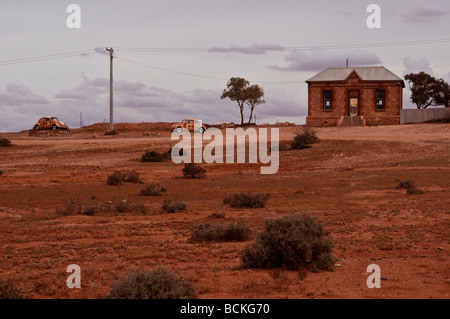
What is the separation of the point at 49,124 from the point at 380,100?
33.3 meters

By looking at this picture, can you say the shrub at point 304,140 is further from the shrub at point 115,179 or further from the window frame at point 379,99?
the window frame at point 379,99

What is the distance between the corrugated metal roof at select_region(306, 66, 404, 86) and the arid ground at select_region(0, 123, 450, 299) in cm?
1603

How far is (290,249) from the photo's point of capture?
10.9 m

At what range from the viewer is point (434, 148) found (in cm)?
4012

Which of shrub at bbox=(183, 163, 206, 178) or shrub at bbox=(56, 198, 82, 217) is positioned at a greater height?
shrub at bbox=(183, 163, 206, 178)

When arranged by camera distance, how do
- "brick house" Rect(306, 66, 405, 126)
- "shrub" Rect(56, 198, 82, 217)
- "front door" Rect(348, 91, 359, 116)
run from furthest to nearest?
"front door" Rect(348, 91, 359, 116) → "brick house" Rect(306, 66, 405, 126) → "shrub" Rect(56, 198, 82, 217)

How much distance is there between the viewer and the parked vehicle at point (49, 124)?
66.1 metres

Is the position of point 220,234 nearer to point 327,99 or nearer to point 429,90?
point 327,99

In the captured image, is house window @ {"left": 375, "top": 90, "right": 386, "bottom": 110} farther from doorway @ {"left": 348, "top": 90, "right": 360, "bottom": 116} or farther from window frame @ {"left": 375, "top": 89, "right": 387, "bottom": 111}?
doorway @ {"left": 348, "top": 90, "right": 360, "bottom": 116}

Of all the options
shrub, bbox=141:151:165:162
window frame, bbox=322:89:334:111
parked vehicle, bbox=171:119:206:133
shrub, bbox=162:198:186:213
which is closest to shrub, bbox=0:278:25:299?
shrub, bbox=162:198:186:213

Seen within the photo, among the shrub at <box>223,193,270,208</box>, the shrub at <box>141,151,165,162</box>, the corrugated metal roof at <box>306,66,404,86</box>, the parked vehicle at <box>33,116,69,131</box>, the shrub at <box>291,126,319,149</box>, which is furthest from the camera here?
the parked vehicle at <box>33,116,69,131</box>

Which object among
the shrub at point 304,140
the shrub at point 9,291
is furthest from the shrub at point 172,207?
the shrub at point 304,140

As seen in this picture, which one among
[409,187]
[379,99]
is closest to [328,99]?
[379,99]

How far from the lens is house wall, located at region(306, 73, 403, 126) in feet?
196
